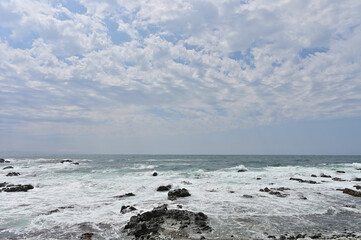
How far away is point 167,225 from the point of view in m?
9.94

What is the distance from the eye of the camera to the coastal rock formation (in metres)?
9.12

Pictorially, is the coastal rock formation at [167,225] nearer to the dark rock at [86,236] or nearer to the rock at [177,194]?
the dark rock at [86,236]

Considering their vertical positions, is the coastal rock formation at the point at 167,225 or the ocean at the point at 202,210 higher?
the coastal rock formation at the point at 167,225

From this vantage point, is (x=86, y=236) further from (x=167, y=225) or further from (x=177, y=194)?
(x=177, y=194)

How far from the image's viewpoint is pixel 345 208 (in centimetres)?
1388

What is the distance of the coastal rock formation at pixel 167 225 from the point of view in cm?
912

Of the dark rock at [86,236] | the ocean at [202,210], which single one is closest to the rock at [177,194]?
the ocean at [202,210]

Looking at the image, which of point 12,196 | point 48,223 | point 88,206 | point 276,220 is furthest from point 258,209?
point 12,196

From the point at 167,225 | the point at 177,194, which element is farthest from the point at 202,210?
the point at 177,194

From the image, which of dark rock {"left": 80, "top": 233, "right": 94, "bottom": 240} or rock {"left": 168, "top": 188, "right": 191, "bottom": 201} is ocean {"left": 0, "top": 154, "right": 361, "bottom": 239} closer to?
dark rock {"left": 80, "top": 233, "right": 94, "bottom": 240}

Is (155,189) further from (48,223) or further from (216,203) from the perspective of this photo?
(48,223)

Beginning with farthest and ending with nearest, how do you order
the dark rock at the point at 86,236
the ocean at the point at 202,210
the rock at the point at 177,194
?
the rock at the point at 177,194 < the ocean at the point at 202,210 < the dark rock at the point at 86,236

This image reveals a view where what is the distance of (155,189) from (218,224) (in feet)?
34.7

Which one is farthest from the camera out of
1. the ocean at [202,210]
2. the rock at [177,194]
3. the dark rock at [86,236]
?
the rock at [177,194]
